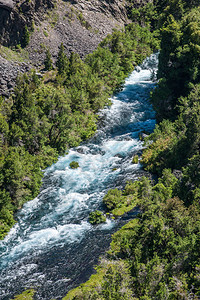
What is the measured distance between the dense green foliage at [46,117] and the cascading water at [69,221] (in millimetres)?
1953

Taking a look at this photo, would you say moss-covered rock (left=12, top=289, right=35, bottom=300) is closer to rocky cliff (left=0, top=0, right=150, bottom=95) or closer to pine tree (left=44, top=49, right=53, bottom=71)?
rocky cliff (left=0, top=0, right=150, bottom=95)

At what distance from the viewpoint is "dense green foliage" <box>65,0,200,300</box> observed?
24.3 meters

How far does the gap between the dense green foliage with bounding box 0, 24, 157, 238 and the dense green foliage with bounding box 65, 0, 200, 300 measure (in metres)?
11.3

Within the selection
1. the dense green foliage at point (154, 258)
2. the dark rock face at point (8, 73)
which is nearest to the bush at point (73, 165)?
the dense green foliage at point (154, 258)

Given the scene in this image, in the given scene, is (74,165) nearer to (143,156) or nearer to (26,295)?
(143,156)

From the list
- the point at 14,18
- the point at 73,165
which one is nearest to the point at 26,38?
the point at 14,18

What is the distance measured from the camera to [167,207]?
31.9 meters

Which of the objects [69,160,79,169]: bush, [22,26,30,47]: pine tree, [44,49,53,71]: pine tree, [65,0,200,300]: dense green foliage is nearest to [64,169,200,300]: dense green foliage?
[65,0,200,300]: dense green foliage

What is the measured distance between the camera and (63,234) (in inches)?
1398

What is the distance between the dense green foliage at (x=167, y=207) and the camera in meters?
24.3

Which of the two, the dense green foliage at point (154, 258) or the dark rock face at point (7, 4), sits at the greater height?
the dark rock face at point (7, 4)

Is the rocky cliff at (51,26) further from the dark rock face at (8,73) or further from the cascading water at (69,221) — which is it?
the cascading water at (69,221)

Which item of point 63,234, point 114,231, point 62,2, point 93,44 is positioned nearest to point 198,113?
point 114,231

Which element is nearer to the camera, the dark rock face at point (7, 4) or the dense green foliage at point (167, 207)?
the dense green foliage at point (167, 207)
